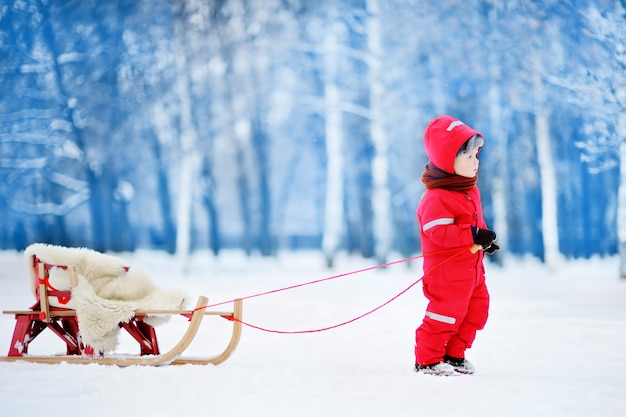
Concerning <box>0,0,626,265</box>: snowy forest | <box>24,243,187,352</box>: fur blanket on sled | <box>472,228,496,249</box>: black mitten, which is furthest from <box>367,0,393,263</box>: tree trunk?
<box>472,228,496,249</box>: black mitten

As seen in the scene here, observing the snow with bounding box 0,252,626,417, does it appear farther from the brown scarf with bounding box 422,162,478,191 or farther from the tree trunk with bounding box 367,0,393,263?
the tree trunk with bounding box 367,0,393,263

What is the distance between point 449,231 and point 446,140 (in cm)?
30

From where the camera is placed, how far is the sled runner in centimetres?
229

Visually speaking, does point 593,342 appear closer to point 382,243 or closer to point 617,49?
point 617,49

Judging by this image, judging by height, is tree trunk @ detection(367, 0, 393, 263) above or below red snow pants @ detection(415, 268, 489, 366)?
above

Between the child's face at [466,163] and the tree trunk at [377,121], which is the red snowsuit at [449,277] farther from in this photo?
the tree trunk at [377,121]

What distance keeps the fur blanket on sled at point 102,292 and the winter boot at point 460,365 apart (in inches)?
38.3

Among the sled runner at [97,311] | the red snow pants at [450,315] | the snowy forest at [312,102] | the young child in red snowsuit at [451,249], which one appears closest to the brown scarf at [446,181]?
the young child in red snowsuit at [451,249]

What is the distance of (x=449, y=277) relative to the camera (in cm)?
211

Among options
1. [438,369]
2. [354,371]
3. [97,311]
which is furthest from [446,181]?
[97,311]

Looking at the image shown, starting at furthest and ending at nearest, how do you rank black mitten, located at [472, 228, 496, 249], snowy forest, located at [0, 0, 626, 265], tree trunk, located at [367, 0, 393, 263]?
1. tree trunk, located at [367, 0, 393, 263]
2. snowy forest, located at [0, 0, 626, 265]
3. black mitten, located at [472, 228, 496, 249]

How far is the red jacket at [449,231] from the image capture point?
2094 mm

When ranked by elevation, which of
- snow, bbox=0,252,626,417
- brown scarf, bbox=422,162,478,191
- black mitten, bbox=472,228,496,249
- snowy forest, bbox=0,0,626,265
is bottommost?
snow, bbox=0,252,626,417

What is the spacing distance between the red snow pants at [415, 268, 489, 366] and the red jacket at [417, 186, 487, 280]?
2 centimetres
